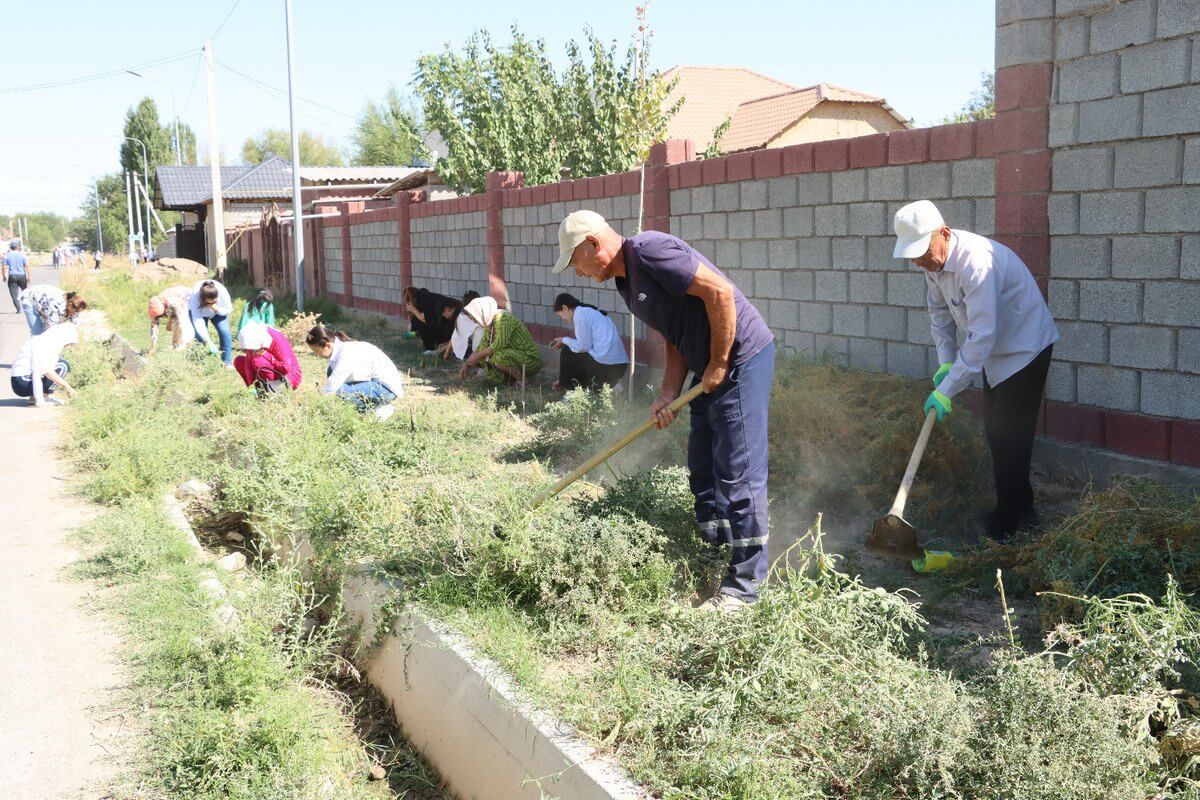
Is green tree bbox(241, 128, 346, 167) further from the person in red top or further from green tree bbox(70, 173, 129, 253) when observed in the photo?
the person in red top

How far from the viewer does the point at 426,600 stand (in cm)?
424

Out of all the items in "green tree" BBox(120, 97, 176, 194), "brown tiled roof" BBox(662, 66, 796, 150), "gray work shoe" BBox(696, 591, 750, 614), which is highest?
"green tree" BBox(120, 97, 176, 194)

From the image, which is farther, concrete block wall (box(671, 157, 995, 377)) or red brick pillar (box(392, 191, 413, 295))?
red brick pillar (box(392, 191, 413, 295))

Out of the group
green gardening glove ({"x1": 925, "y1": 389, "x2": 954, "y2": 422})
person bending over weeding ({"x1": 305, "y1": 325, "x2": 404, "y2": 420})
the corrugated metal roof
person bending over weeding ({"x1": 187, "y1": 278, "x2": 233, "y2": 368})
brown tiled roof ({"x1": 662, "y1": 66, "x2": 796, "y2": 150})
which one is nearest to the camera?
green gardening glove ({"x1": 925, "y1": 389, "x2": 954, "y2": 422})

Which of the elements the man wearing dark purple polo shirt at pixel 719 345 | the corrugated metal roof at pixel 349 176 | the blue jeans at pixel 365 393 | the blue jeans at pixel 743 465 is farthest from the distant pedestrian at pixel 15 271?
the blue jeans at pixel 743 465

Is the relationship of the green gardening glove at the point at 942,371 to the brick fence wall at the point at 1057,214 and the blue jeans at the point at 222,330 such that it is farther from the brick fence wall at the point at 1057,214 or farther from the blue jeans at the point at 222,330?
the blue jeans at the point at 222,330

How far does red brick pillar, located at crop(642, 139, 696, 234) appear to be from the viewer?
9.12 metres

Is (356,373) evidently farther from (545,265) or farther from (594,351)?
(545,265)

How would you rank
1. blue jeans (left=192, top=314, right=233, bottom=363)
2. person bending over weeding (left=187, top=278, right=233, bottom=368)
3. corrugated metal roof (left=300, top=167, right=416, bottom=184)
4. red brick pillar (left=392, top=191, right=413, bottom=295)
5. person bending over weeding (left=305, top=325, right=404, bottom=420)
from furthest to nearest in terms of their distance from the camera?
corrugated metal roof (left=300, top=167, right=416, bottom=184)
red brick pillar (left=392, top=191, right=413, bottom=295)
blue jeans (left=192, top=314, right=233, bottom=363)
person bending over weeding (left=187, top=278, right=233, bottom=368)
person bending over weeding (left=305, top=325, right=404, bottom=420)

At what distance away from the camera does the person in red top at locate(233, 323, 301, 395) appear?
8742 millimetres

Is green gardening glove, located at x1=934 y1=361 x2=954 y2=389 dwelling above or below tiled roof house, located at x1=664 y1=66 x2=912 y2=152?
below

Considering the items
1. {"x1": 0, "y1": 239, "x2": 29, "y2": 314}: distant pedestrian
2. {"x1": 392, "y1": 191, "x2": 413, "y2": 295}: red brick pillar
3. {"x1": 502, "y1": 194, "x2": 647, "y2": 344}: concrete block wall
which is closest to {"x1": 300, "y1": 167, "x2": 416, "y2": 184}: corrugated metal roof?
{"x1": 0, "y1": 239, "x2": 29, "y2": 314}: distant pedestrian

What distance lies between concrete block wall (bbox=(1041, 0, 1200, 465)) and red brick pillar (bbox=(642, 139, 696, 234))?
4035 millimetres

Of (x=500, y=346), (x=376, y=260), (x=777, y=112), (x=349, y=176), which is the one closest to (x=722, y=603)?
(x=500, y=346)
